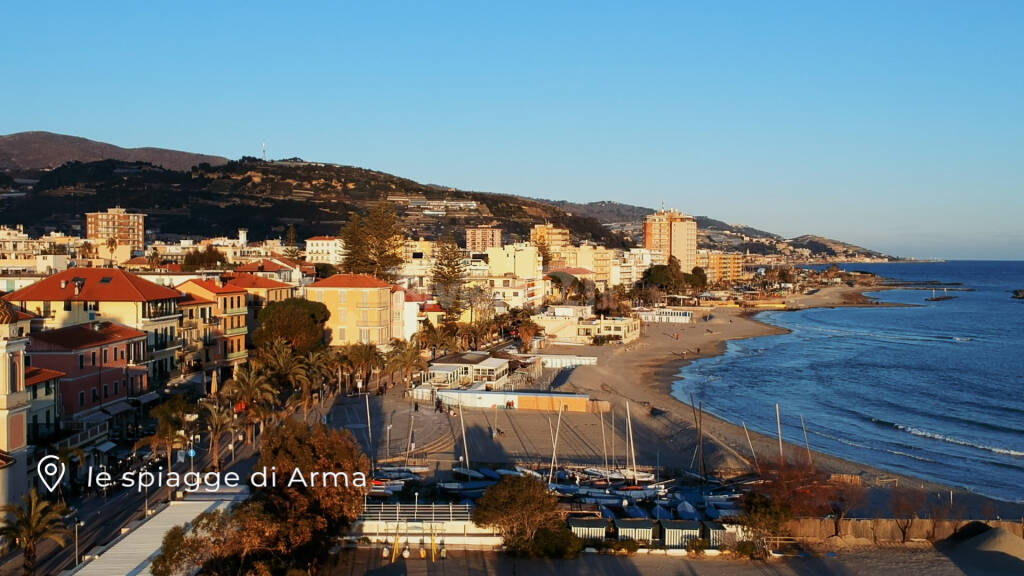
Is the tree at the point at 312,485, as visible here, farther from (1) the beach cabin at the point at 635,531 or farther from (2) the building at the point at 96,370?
(2) the building at the point at 96,370

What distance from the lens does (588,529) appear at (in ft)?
56.9

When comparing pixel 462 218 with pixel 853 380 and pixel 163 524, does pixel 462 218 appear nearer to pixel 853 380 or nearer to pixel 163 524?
pixel 853 380

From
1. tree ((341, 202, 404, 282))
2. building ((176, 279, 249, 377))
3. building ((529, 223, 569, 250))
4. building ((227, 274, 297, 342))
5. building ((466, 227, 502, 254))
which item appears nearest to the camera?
building ((176, 279, 249, 377))

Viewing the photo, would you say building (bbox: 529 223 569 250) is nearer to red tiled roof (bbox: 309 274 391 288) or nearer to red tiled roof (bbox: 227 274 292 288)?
red tiled roof (bbox: 309 274 391 288)

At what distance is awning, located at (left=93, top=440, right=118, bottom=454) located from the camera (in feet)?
66.0

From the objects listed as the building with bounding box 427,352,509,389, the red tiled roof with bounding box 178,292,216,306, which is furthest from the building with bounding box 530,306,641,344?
the red tiled roof with bounding box 178,292,216,306

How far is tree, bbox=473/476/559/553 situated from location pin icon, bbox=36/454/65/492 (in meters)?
8.52

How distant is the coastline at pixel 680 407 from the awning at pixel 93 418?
1430 cm

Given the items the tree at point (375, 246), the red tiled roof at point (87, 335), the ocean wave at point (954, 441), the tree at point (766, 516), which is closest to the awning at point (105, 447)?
the red tiled roof at point (87, 335)

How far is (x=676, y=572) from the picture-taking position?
53.2 feet

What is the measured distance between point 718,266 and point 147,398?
5054 inches

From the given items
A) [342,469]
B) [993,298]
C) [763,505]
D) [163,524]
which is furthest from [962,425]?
[993,298]

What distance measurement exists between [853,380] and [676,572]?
30.0 m

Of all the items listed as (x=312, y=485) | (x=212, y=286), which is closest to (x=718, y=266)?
(x=212, y=286)
